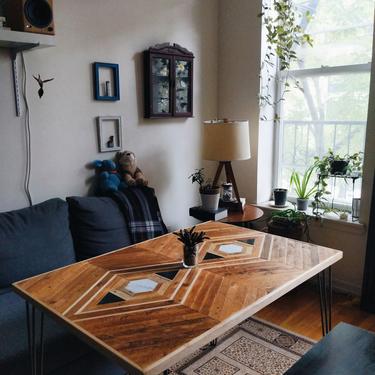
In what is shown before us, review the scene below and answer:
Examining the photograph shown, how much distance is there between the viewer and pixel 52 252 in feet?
7.08

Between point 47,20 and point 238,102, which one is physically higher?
point 47,20

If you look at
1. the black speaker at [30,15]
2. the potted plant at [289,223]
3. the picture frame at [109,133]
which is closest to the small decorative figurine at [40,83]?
the black speaker at [30,15]

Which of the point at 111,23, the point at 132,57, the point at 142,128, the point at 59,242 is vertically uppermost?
the point at 111,23

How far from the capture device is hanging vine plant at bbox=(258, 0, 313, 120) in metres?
2.97

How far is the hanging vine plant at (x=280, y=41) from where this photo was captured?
9.74 ft

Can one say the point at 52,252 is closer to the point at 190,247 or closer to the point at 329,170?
the point at 190,247

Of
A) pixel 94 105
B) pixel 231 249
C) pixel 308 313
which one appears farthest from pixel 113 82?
pixel 308 313

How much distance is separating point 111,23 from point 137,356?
2218mm

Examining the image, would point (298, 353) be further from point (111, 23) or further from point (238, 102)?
point (111, 23)

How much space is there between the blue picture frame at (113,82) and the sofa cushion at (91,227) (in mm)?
693

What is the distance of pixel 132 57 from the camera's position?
2742 mm

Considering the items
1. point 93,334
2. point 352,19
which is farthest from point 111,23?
point 93,334

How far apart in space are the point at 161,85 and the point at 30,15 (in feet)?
3.61

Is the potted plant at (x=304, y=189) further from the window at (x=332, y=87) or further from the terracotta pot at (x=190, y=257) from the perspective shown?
the terracotta pot at (x=190, y=257)
